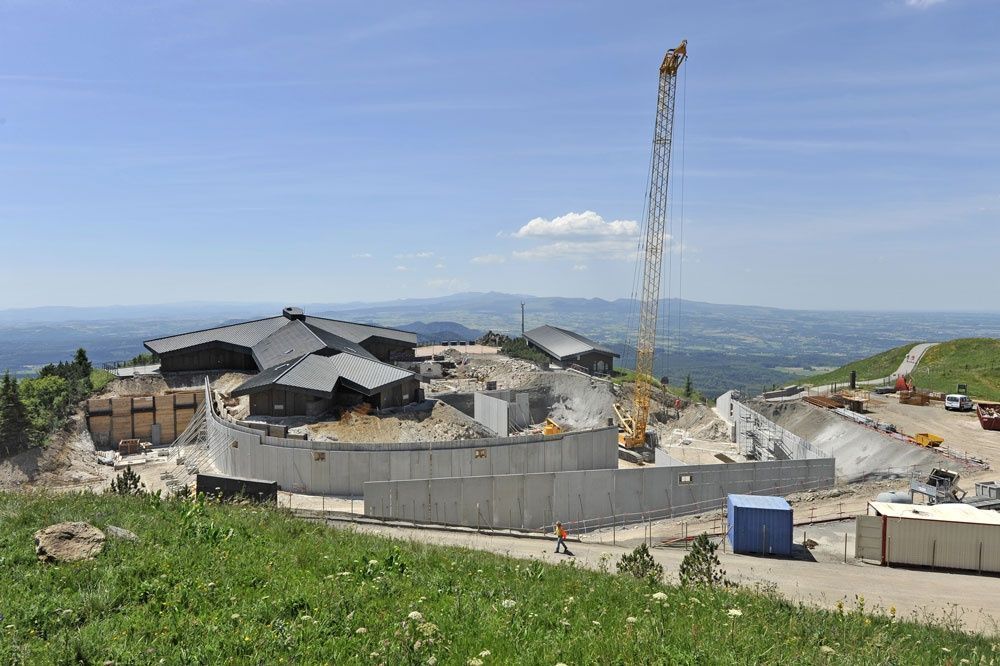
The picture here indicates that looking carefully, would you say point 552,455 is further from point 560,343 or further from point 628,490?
point 560,343

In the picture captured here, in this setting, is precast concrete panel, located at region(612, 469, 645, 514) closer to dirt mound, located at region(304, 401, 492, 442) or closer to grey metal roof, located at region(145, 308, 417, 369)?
dirt mound, located at region(304, 401, 492, 442)

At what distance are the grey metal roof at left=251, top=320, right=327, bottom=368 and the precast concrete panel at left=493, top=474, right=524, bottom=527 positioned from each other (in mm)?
26444

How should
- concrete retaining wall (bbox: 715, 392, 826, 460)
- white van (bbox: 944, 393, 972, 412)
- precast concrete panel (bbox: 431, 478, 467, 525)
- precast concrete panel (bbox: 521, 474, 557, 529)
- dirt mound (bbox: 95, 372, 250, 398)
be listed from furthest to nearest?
dirt mound (bbox: 95, 372, 250, 398) → white van (bbox: 944, 393, 972, 412) → concrete retaining wall (bbox: 715, 392, 826, 460) → precast concrete panel (bbox: 521, 474, 557, 529) → precast concrete panel (bbox: 431, 478, 467, 525)

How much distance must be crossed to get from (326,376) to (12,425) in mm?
18345

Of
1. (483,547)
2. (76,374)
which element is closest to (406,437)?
(483,547)

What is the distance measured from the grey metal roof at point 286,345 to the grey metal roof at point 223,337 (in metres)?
2.06

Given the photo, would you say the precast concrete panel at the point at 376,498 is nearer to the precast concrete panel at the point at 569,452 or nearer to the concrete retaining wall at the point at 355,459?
the concrete retaining wall at the point at 355,459

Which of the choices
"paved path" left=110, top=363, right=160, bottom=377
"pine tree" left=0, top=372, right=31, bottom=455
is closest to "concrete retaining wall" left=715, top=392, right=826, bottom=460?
"pine tree" left=0, top=372, right=31, bottom=455

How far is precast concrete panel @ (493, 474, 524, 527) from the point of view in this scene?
94.1 ft

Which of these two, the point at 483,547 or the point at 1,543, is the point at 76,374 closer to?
the point at 483,547

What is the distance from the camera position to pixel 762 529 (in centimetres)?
2400

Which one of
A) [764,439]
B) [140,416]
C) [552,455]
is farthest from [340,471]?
[764,439]

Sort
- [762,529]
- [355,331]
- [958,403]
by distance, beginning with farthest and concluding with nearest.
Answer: [355,331]
[958,403]
[762,529]

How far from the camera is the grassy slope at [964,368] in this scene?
60094 millimetres
